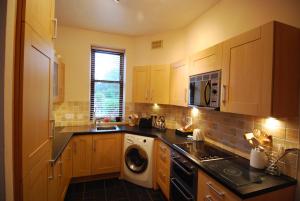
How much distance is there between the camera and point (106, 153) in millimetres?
2895

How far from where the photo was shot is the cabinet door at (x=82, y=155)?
8.87ft

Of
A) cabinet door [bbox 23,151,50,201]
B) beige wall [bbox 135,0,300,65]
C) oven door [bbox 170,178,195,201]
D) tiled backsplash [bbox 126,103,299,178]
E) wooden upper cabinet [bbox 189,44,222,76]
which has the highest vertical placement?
beige wall [bbox 135,0,300,65]

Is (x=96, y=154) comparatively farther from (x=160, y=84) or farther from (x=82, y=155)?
(x=160, y=84)

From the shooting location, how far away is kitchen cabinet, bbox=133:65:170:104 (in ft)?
9.60

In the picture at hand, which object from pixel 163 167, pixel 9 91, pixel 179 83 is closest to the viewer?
pixel 9 91

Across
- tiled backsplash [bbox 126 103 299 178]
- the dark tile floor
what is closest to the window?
tiled backsplash [bbox 126 103 299 178]

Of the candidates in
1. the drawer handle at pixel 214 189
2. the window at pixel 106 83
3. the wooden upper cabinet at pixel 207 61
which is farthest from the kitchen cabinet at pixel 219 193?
the window at pixel 106 83

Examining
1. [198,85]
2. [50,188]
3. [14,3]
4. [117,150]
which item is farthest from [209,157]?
[14,3]

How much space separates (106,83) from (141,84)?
787 mm

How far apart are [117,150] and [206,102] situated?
183 cm

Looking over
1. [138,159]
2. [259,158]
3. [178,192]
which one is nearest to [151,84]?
[138,159]

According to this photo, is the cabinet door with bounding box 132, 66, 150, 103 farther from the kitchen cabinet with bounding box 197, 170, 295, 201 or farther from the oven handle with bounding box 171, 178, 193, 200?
the kitchen cabinet with bounding box 197, 170, 295, 201

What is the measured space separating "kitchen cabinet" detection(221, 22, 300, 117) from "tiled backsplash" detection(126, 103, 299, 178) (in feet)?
0.64

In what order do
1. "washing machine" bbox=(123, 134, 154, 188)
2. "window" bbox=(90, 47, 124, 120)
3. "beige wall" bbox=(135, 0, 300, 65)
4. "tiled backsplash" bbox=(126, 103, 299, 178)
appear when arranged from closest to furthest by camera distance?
"tiled backsplash" bbox=(126, 103, 299, 178), "beige wall" bbox=(135, 0, 300, 65), "washing machine" bbox=(123, 134, 154, 188), "window" bbox=(90, 47, 124, 120)
